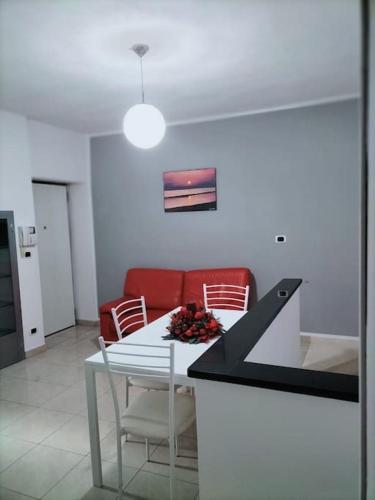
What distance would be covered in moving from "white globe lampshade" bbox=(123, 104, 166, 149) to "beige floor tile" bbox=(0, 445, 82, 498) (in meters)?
2.12

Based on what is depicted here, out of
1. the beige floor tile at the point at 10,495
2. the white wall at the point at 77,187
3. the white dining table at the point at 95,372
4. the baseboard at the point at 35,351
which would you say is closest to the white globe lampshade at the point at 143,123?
the white dining table at the point at 95,372

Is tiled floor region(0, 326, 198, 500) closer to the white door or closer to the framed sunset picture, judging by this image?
the white door

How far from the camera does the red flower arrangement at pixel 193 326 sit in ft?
7.18

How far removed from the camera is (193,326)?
2.22 metres

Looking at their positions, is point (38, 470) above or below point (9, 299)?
below

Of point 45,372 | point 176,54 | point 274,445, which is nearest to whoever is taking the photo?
point 274,445

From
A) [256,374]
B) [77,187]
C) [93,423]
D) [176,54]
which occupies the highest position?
[176,54]

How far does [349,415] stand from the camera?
1.15m

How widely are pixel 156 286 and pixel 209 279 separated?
711mm

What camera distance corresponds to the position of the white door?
14.9 ft

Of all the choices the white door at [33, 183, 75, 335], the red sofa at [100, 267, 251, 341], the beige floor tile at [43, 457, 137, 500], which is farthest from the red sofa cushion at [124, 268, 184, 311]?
the beige floor tile at [43, 457, 137, 500]

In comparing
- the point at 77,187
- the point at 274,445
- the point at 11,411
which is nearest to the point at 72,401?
the point at 11,411

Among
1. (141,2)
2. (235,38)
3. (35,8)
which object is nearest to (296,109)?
(235,38)

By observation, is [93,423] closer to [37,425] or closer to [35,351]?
[37,425]
